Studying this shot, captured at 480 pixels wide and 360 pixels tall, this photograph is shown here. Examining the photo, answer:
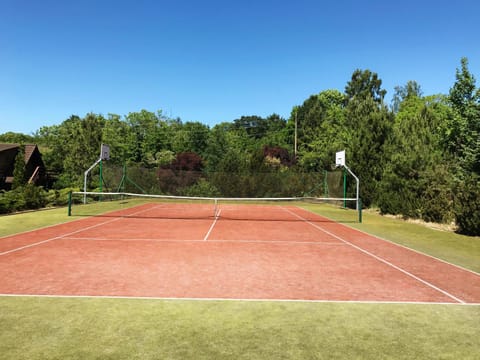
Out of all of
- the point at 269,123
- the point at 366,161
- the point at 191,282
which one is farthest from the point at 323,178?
the point at 269,123

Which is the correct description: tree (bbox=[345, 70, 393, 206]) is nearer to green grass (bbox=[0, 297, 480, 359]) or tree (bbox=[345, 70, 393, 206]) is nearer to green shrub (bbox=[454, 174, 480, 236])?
green shrub (bbox=[454, 174, 480, 236])

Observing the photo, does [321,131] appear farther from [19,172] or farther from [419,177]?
[19,172]

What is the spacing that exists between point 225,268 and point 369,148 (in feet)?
58.1

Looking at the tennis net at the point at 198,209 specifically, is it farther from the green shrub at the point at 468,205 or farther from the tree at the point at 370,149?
the green shrub at the point at 468,205

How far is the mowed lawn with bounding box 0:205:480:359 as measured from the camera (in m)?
3.56

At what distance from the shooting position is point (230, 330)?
411cm

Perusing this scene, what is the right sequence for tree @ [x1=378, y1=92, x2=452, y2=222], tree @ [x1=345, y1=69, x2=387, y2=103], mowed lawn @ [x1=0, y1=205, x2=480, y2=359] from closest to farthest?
mowed lawn @ [x1=0, y1=205, x2=480, y2=359] → tree @ [x1=378, y1=92, x2=452, y2=222] → tree @ [x1=345, y1=69, x2=387, y2=103]

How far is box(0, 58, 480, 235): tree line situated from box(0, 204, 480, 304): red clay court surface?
5.60 m

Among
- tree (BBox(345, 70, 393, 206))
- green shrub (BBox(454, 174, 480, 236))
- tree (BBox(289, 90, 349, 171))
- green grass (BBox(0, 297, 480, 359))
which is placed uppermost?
tree (BBox(289, 90, 349, 171))

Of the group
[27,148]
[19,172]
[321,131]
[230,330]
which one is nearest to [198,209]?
[19,172]

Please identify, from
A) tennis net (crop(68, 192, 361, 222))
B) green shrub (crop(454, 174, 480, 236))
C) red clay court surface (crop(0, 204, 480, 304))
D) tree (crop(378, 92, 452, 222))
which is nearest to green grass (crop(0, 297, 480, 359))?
red clay court surface (crop(0, 204, 480, 304))

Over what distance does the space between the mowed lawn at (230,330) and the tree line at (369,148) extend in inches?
380

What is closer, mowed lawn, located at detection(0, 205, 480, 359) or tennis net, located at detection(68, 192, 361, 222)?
mowed lawn, located at detection(0, 205, 480, 359)

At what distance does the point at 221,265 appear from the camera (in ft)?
23.9
